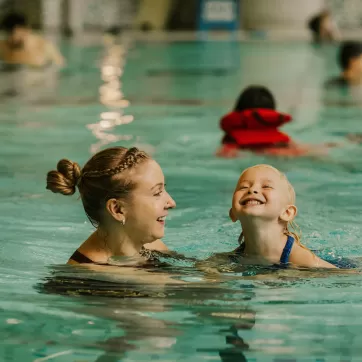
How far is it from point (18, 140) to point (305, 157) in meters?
2.66

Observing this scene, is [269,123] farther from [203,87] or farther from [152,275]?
[203,87]

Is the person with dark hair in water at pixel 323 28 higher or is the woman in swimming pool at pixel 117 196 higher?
the person with dark hair in water at pixel 323 28

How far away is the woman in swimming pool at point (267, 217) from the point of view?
13.2 ft

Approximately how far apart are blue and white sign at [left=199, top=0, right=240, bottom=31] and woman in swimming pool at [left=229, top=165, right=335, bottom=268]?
877 inches

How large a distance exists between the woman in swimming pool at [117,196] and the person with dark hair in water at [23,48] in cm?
1085

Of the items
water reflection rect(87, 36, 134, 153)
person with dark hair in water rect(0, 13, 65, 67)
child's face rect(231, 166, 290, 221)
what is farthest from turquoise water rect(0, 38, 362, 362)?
person with dark hair in water rect(0, 13, 65, 67)

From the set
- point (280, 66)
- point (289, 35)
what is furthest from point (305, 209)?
point (289, 35)

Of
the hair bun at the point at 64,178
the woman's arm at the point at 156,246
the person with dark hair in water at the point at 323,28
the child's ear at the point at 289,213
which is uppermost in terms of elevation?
the person with dark hair in water at the point at 323,28

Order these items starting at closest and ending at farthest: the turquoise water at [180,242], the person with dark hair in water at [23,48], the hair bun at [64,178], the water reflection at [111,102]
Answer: the turquoise water at [180,242] < the hair bun at [64,178] < the water reflection at [111,102] < the person with dark hair in water at [23,48]

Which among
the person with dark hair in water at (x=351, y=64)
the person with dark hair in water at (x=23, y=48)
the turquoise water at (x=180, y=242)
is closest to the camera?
the turquoise water at (x=180, y=242)

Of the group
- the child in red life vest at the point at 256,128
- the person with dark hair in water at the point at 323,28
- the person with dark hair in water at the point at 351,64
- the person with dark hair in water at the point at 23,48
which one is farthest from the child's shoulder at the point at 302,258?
the person with dark hair in water at the point at 323,28

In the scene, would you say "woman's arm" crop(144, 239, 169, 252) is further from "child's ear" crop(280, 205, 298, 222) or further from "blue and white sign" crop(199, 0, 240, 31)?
"blue and white sign" crop(199, 0, 240, 31)

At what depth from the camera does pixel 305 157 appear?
24.7 feet

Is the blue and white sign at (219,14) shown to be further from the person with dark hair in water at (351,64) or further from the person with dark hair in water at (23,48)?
the person with dark hair in water at (351,64)
